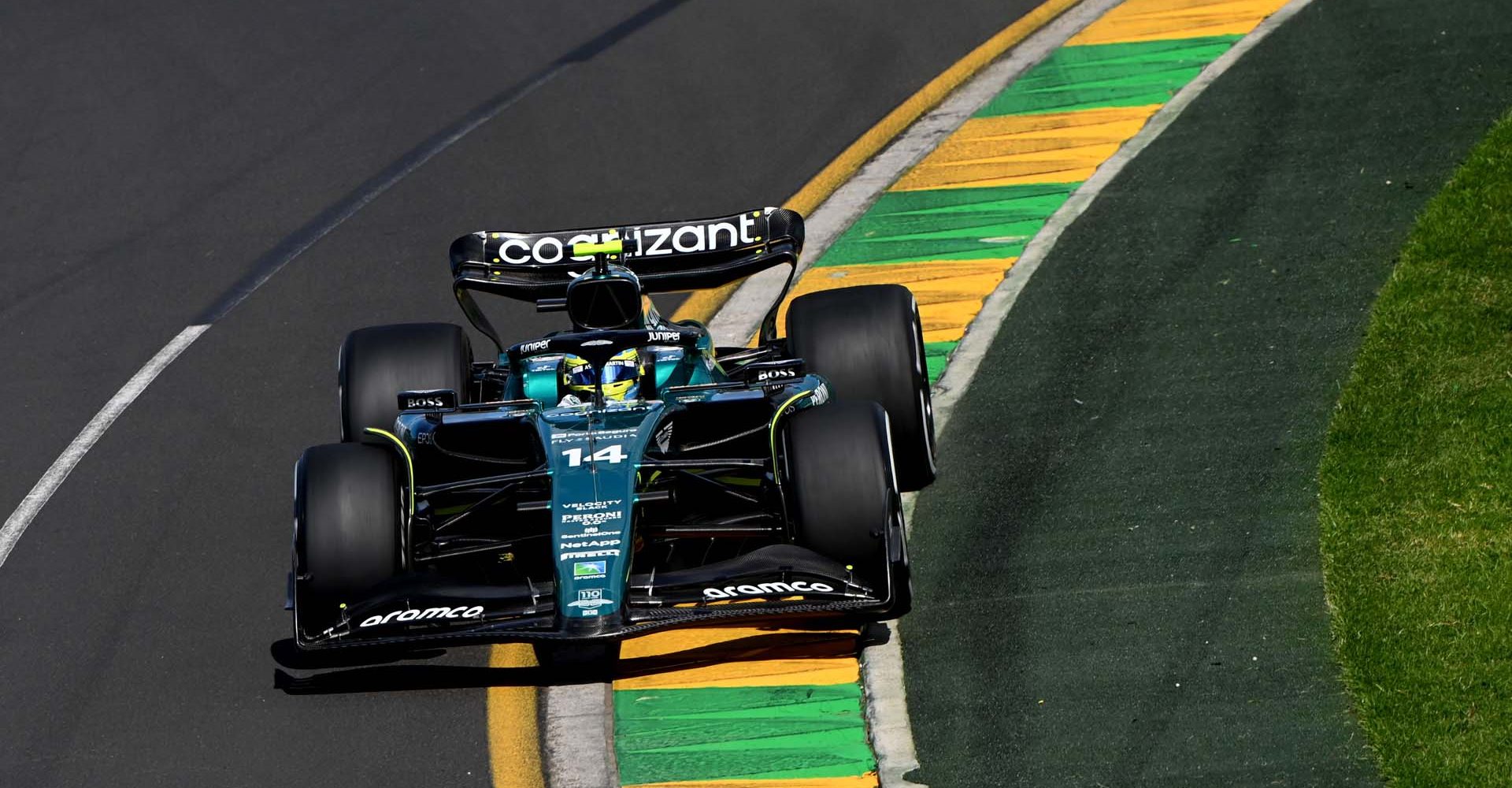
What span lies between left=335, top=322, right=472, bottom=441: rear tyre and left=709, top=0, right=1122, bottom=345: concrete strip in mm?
2694

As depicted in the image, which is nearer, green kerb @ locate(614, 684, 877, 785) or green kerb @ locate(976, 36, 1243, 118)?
green kerb @ locate(614, 684, 877, 785)

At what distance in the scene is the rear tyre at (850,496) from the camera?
8.35 meters

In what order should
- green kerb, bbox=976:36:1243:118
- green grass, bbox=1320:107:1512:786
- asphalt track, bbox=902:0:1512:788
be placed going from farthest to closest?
green kerb, bbox=976:36:1243:118
asphalt track, bbox=902:0:1512:788
green grass, bbox=1320:107:1512:786

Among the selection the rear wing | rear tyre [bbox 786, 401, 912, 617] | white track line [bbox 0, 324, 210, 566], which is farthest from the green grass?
white track line [bbox 0, 324, 210, 566]

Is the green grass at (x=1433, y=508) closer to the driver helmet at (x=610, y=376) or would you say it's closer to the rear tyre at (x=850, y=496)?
the rear tyre at (x=850, y=496)

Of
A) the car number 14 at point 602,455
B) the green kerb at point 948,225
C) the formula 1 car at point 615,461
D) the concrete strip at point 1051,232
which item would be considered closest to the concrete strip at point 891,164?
the green kerb at point 948,225

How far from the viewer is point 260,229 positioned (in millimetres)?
14180

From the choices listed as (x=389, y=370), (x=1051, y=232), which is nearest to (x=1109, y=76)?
(x=1051, y=232)

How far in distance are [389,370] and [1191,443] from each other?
4.11m

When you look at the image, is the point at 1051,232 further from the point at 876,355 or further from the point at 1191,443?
the point at 876,355

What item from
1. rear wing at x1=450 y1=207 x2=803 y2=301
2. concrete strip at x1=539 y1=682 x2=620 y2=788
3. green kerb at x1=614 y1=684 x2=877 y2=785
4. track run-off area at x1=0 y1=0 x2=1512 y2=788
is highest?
rear wing at x1=450 y1=207 x2=803 y2=301

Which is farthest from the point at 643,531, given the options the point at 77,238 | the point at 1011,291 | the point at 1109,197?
the point at 77,238

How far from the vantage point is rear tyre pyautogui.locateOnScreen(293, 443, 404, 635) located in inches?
327

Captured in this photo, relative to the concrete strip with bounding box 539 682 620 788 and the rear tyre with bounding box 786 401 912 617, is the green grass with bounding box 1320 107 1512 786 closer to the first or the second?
the rear tyre with bounding box 786 401 912 617
